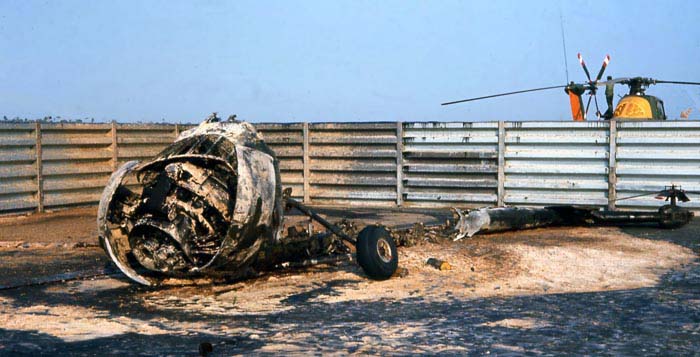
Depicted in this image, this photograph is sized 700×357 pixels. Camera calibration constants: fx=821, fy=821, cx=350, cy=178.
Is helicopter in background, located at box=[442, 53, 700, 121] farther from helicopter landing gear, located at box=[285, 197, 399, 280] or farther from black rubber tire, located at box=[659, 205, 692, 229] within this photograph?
helicopter landing gear, located at box=[285, 197, 399, 280]

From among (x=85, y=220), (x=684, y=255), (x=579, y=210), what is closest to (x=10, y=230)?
(x=85, y=220)

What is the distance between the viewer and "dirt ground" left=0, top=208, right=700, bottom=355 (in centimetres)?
671

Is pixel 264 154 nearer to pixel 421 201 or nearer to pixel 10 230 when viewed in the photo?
pixel 10 230

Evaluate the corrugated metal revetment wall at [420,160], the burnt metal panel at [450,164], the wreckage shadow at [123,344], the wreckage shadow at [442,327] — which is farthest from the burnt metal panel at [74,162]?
the wreckage shadow at [123,344]

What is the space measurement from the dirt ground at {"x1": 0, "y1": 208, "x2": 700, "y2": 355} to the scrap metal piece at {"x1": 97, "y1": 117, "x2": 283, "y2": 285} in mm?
353

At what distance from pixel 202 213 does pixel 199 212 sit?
0.12 feet

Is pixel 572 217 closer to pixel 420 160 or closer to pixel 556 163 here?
pixel 556 163

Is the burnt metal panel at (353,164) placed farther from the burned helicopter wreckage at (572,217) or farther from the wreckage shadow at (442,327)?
the wreckage shadow at (442,327)

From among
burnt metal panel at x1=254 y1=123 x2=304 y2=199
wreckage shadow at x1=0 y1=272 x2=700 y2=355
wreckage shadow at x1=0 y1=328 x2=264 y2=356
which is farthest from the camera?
burnt metal panel at x1=254 y1=123 x2=304 y2=199

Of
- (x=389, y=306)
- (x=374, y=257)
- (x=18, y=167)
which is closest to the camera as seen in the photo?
(x=389, y=306)

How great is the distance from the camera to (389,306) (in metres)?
8.27

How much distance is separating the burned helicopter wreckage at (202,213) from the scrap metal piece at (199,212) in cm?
1

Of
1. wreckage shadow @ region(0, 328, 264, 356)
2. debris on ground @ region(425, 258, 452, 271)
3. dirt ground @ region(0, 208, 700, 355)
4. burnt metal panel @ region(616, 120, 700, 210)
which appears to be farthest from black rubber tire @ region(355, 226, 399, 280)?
burnt metal panel @ region(616, 120, 700, 210)

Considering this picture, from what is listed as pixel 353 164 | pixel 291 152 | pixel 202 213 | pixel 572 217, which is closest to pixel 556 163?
pixel 572 217
